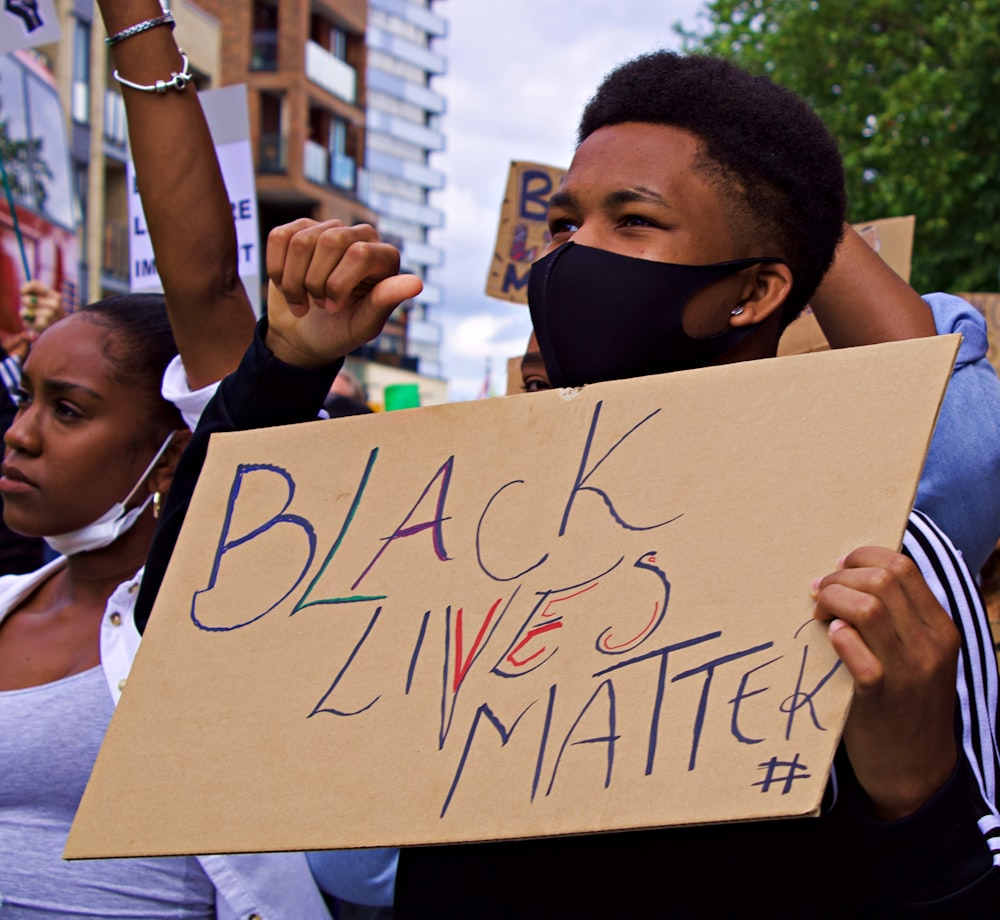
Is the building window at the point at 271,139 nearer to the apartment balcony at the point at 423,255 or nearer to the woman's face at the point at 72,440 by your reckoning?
the woman's face at the point at 72,440

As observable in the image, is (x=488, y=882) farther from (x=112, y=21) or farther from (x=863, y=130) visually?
(x=863, y=130)

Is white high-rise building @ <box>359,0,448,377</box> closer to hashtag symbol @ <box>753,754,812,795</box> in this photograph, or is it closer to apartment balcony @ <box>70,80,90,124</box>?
apartment balcony @ <box>70,80,90,124</box>

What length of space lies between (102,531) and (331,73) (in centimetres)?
3457

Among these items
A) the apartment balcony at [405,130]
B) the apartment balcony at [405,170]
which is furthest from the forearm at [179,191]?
the apartment balcony at [405,130]

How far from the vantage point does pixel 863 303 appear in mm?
1758

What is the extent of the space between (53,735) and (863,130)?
14.5 metres

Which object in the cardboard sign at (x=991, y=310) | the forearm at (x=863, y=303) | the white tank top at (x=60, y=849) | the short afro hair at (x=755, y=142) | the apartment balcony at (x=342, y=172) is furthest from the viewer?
the apartment balcony at (x=342, y=172)

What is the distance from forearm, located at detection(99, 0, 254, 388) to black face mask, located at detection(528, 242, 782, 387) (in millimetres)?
655

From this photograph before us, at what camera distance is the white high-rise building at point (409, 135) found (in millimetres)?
81250

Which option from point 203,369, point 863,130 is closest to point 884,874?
point 203,369

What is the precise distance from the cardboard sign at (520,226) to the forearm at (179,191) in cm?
285

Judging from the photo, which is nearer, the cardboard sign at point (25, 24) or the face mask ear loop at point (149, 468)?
the face mask ear loop at point (149, 468)

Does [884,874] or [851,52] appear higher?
[884,874]

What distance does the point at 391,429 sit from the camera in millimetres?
Answer: 1360
